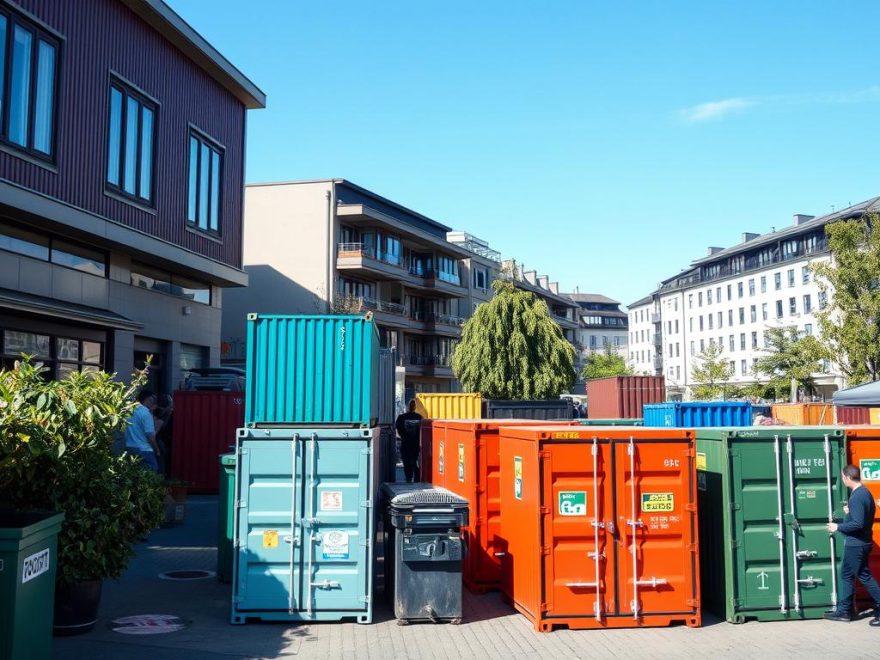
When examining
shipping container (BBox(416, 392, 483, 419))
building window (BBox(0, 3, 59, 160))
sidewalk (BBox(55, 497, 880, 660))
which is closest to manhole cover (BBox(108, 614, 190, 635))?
sidewalk (BBox(55, 497, 880, 660))

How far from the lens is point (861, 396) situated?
14914 millimetres

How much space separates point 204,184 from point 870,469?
66.1 ft

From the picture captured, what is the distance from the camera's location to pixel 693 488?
8930mm

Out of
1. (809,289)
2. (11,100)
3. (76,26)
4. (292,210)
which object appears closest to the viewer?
(11,100)

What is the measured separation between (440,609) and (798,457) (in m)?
4.13

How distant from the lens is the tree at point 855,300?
101ft

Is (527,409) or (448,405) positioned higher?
(448,405)

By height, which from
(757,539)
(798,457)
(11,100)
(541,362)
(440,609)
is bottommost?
(440,609)

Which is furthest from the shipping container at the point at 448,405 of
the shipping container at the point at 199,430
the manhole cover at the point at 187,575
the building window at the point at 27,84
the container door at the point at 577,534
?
the container door at the point at 577,534

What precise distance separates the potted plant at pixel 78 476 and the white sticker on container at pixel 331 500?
1640 mm

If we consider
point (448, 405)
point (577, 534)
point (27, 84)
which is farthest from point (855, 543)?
point (448, 405)

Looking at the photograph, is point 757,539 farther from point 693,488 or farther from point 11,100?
point 11,100

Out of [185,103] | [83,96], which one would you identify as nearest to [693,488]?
[83,96]

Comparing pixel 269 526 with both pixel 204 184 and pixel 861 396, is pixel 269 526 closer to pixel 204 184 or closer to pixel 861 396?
pixel 861 396
